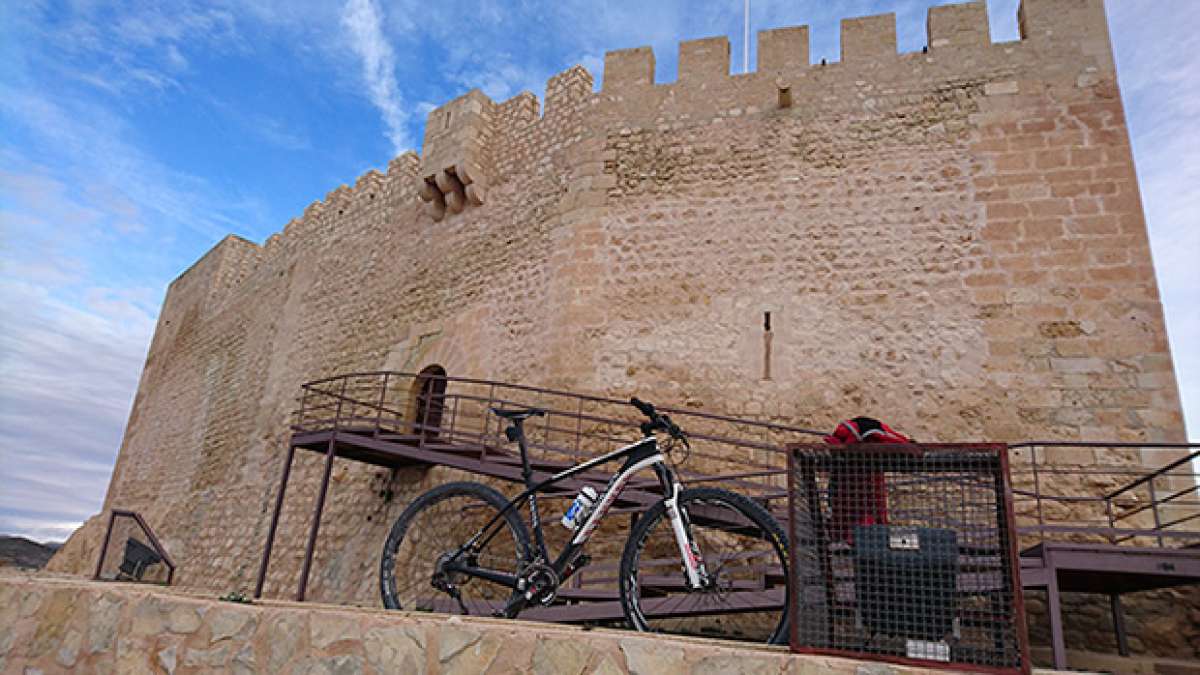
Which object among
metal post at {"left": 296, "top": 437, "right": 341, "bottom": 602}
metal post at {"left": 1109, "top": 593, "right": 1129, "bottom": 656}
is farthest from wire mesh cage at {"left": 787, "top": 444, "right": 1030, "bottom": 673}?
metal post at {"left": 296, "top": 437, "right": 341, "bottom": 602}

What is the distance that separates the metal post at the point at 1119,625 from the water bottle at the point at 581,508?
4345mm

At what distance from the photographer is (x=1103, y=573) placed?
4.80 metres

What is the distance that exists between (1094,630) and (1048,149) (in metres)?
4.26

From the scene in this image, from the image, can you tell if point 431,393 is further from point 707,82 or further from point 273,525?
point 707,82

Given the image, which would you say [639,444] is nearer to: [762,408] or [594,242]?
[762,408]

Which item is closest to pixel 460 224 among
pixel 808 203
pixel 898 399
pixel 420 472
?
pixel 420 472

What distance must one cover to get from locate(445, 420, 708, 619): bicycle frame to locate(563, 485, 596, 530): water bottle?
3 cm

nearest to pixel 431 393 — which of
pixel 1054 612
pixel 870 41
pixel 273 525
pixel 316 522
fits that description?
pixel 273 525

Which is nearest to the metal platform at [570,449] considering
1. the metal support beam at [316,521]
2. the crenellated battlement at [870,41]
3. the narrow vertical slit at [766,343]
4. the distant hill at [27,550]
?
the metal support beam at [316,521]

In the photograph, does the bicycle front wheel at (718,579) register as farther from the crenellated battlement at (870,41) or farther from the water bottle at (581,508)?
the crenellated battlement at (870,41)

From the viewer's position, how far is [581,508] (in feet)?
12.7

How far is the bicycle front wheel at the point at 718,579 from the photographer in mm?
3336

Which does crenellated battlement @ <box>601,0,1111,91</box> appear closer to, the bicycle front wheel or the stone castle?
the stone castle

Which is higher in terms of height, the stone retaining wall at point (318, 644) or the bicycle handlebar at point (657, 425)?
the bicycle handlebar at point (657, 425)
